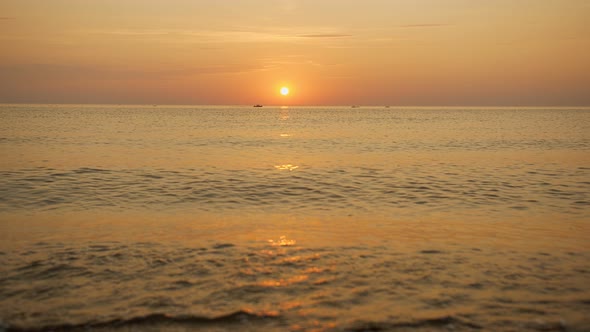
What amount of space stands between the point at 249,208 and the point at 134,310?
938 centimetres

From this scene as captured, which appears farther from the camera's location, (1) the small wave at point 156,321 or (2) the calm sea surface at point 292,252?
(2) the calm sea surface at point 292,252

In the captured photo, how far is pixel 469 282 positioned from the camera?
9516 mm

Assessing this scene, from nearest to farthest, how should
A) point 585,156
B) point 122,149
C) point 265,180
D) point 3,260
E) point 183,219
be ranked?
1. point 3,260
2. point 183,219
3. point 265,180
4. point 585,156
5. point 122,149

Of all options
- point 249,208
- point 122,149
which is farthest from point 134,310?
point 122,149

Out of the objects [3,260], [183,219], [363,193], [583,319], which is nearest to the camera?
[583,319]

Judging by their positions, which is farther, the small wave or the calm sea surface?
the calm sea surface

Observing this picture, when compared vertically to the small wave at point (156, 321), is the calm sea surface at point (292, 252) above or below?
below

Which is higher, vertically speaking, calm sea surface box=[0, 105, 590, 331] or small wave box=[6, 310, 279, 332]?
small wave box=[6, 310, 279, 332]

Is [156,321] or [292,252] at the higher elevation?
[156,321]

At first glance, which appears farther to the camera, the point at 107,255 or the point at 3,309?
the point at 107,255

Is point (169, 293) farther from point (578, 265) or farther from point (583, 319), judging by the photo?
point (578, 265)

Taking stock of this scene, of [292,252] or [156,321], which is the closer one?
[156,321]

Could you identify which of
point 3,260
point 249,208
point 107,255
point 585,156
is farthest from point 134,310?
point 585,156

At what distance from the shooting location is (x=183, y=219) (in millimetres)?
15242
